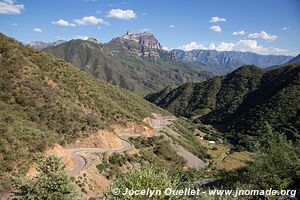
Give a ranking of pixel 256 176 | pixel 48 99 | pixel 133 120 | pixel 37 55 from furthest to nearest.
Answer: pixel 133 120 → pixel 37 55 → pixel 48 99 → pixel 256 176

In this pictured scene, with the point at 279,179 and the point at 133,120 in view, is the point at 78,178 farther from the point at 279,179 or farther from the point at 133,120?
the point at 133,120

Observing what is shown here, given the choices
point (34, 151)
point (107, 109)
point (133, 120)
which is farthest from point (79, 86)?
point (34, 151)

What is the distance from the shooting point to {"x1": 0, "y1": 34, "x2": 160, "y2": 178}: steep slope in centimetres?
4683

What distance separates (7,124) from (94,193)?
15285 millimetres

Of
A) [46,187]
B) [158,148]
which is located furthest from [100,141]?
[46,187]

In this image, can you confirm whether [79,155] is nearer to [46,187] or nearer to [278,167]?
[46,187]

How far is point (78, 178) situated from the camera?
47.3 m

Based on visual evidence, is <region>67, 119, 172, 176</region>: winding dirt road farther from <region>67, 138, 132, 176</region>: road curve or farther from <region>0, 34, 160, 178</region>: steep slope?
<region>0, 34, 160, 178</region>: steep slope

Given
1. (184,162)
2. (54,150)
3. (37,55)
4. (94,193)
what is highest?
(37,55)

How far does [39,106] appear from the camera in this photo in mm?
61719

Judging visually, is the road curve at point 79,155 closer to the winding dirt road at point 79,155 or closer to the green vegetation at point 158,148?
the winding dirt road at point 79,155

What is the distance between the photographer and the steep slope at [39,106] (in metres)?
46.8

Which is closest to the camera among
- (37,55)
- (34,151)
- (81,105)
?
(34,151)

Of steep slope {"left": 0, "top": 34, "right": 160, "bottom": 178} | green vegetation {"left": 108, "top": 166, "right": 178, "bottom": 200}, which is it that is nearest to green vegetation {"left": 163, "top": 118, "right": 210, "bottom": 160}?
steep slope {"left": 0, "top": 34, "right": 160, "bottom": 178}
